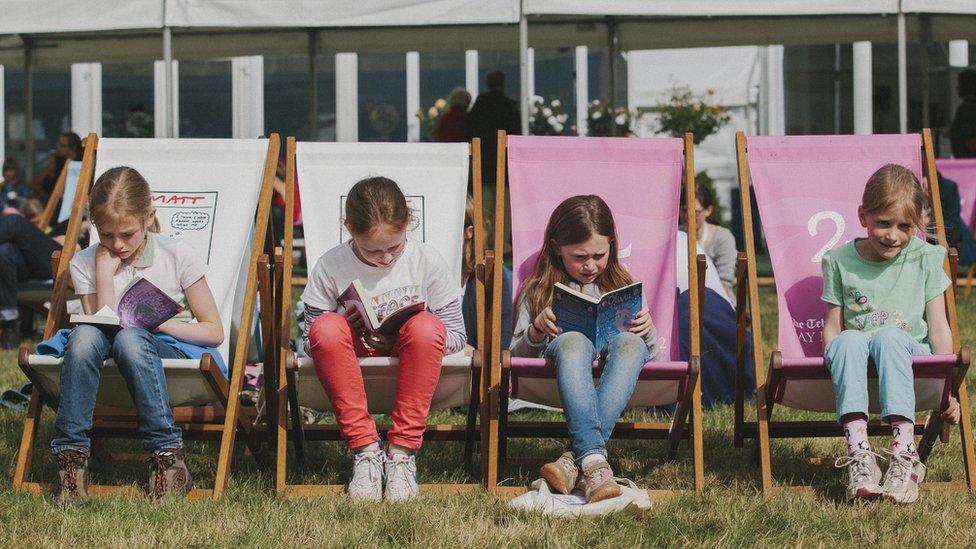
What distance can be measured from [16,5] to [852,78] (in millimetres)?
7420

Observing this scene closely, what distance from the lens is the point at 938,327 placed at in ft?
12.5

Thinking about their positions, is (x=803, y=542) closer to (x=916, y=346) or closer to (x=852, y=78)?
(x=916, y=346)

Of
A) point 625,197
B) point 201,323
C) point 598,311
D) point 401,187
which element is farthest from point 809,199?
point 201,323

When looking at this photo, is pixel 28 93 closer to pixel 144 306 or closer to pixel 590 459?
pixel 144 306

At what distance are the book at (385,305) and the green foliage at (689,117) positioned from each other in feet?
28.5

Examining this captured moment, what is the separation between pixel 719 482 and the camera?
3.87 m

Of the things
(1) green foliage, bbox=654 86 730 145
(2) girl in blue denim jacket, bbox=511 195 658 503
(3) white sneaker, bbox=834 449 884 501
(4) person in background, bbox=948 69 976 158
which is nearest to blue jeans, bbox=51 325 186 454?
(2) girl in blue denim jacket, bbox=511 195 658 503

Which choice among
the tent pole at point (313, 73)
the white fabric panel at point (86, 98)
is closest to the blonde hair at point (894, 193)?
the tent pole at point (313, 73)

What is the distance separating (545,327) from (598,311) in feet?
0.61

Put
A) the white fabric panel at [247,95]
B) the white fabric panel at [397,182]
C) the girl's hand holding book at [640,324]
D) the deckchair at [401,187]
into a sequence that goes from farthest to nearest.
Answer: the white fabric panel at [247,95] < the white fabric panel at [397,182] < the deckchair at [401,187] < the girl's hand holding book at [640,324]

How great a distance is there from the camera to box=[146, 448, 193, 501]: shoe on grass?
3.59 meters

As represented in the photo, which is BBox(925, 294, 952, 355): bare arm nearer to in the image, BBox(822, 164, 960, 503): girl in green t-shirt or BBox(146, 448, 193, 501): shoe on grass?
BBox(822, 164, 960, 503): girl in green t-shirt

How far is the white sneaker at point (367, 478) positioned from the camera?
3.58 metres

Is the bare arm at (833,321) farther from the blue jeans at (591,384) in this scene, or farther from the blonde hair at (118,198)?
the blonde hair at (118,198)
